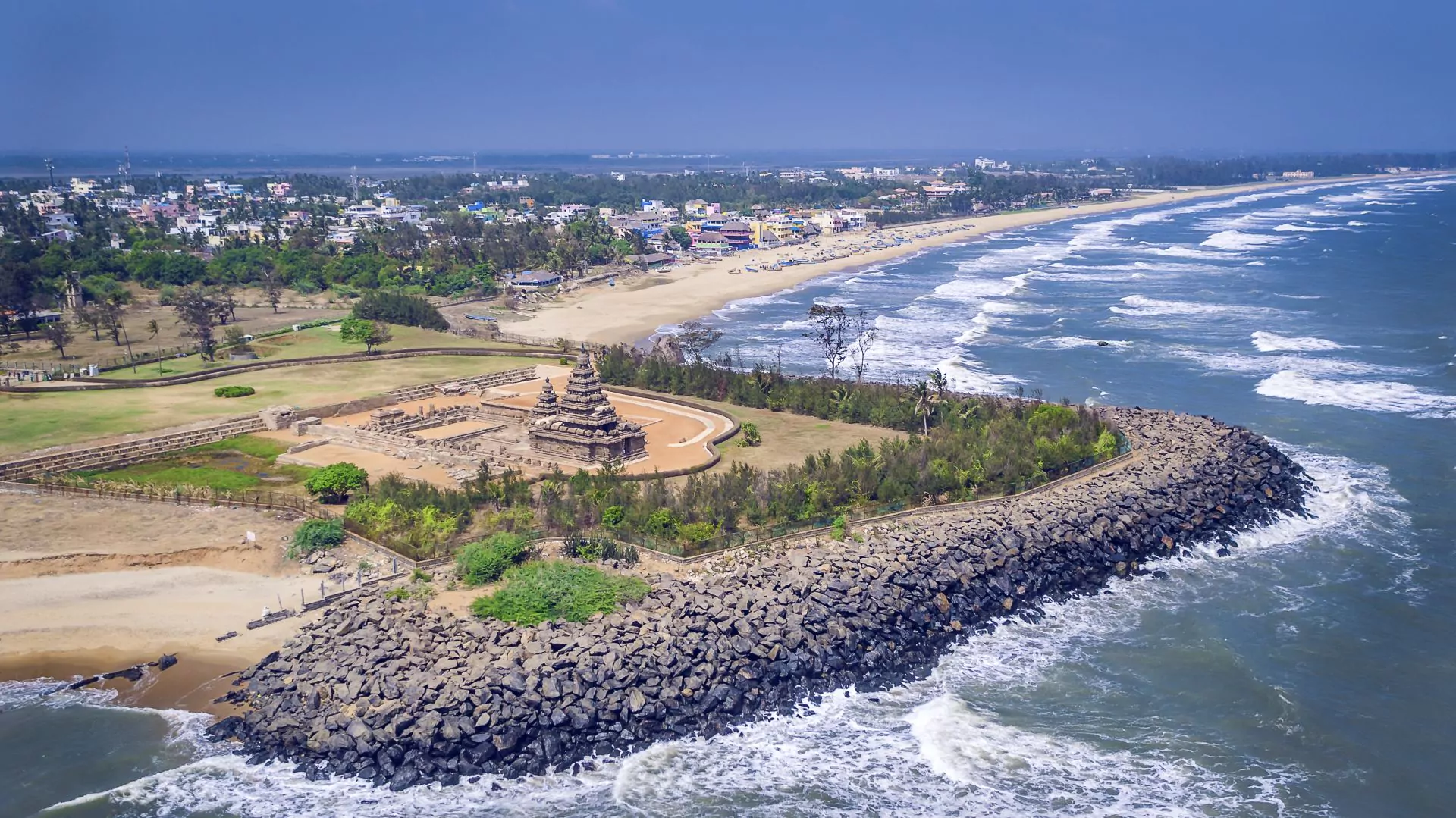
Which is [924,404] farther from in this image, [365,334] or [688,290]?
[688,290]

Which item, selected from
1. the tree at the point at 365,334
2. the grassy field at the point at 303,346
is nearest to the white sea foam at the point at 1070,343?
the grassy field at the point at 303,346

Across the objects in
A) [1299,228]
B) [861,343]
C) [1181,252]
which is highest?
[1299,228]

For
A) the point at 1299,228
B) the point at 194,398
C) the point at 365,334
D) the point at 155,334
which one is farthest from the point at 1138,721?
the point at 1299,228

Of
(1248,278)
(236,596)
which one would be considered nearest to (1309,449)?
(236,596)

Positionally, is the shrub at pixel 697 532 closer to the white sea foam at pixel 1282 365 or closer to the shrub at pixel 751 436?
the shrub at pixel 751 436

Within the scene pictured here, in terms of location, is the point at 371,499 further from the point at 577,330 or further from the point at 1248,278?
the point at 1248,278

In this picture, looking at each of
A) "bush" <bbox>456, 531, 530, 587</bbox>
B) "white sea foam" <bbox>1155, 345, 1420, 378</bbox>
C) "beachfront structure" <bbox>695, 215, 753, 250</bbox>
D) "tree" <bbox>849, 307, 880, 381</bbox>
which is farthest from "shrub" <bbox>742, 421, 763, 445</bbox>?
"beachfront structure" <bbox>695, 215, 753, 250</bbox>

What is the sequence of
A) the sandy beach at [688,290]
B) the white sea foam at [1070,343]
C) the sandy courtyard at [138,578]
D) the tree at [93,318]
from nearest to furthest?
the sandy courtyard at [138,578] → the tree at [93,318] → the white sea foam at [1070,343] → the sandy beach at [688,290]
